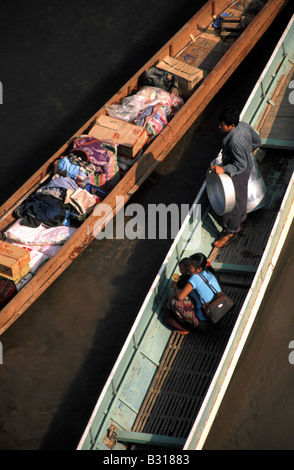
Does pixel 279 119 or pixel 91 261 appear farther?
pixel 279 119

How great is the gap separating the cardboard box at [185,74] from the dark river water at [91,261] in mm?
722

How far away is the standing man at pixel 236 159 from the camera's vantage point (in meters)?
8.02

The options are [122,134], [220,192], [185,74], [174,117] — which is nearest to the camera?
[220,192]

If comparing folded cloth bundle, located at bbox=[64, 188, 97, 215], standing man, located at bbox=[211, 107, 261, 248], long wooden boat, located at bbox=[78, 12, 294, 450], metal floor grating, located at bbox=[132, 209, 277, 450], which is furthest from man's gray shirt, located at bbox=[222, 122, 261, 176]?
folded cloth bundle, located at bbox=[64, 188, 97, 215]

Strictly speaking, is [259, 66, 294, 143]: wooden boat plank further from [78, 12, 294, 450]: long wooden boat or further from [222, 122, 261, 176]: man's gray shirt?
[222, 122, 261, 176]: man's gray shirt

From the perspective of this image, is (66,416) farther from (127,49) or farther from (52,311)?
(127,49)

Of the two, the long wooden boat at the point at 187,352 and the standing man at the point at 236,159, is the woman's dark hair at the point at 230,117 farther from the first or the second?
the long wooden boat at the point at 187,352

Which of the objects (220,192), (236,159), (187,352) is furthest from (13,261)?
(236,159)

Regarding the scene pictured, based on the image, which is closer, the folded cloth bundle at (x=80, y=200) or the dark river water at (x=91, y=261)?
the dark river water at (x=91, y=261)

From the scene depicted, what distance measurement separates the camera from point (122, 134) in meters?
10.2

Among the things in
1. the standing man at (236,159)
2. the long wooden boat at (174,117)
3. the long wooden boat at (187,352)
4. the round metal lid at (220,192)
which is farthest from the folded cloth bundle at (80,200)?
the standing man at (236,159)

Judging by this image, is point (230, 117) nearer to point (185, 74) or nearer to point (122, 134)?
point (122, 134)

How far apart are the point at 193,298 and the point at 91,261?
2.50 m

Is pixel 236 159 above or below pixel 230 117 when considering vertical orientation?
below
